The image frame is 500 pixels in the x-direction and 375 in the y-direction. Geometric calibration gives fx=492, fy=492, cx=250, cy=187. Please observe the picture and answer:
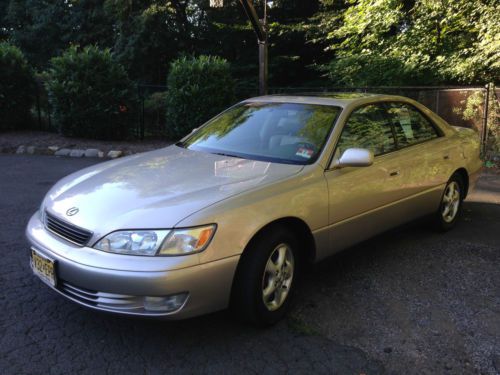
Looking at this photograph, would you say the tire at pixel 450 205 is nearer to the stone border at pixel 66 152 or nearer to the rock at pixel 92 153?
the stone border at pixel 66 152

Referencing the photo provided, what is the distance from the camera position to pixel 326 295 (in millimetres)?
3773

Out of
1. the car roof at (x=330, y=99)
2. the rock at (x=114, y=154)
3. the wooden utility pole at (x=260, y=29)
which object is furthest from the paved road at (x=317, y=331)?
the wooden utility pole at (x=260, y=29)

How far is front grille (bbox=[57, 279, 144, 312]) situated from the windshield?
61.2 inches

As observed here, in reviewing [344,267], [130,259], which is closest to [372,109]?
[344,267]

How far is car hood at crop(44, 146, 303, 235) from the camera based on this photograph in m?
2.90

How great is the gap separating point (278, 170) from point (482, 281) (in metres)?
2.00

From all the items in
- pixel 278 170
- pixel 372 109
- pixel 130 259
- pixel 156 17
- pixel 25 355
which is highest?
pixel 156 17

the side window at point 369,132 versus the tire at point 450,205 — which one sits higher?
the side window at point 369,132

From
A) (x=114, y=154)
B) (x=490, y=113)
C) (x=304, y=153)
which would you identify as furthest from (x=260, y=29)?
(x=304, y=153)

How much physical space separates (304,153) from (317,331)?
1.32 m

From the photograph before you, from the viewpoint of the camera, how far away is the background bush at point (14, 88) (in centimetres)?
1175

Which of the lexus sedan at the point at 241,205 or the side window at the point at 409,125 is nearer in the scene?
the lexus sedan at the point at 241,205

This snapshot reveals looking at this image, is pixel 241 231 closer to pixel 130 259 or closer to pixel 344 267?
pixel 130 259

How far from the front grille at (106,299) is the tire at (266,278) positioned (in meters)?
0.62
